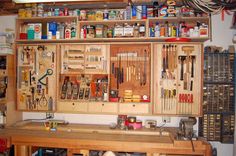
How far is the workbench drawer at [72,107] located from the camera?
2934 millimetres

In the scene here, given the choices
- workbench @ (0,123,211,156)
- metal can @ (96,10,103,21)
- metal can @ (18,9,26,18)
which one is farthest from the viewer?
metal can @ (18,9,26,18)

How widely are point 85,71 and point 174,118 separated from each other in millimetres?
1416

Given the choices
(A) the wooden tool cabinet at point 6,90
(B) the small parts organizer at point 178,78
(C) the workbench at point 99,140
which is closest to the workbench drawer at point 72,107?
(C) the workbench at point 99,140

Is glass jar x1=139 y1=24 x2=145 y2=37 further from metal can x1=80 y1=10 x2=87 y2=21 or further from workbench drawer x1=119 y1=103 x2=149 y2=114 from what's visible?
workbench drawer x1=119 y1=103 x2=149 y2=114

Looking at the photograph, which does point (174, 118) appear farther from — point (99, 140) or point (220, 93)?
point (99, 140)

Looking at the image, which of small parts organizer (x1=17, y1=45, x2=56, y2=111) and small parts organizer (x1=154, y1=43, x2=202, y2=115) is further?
small parts organizer (x1=17, y1=45, x2=56, y2=111)

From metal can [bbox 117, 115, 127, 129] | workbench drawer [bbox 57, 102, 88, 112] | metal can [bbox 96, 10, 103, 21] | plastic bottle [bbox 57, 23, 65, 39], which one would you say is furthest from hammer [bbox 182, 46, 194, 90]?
plastic bottle [bbox 57, 23, 65, 39]

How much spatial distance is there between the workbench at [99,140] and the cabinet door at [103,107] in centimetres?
24

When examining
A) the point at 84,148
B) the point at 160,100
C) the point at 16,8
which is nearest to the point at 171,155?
the point at 160,100

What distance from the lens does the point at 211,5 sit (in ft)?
7.94

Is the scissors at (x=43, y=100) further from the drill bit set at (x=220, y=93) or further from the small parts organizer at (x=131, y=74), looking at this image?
the drill bit set at (x=220, y=93)

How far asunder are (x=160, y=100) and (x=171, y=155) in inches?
27.0

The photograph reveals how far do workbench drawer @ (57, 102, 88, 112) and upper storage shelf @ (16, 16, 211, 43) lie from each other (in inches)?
34.1

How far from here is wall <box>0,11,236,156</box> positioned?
2936mm
